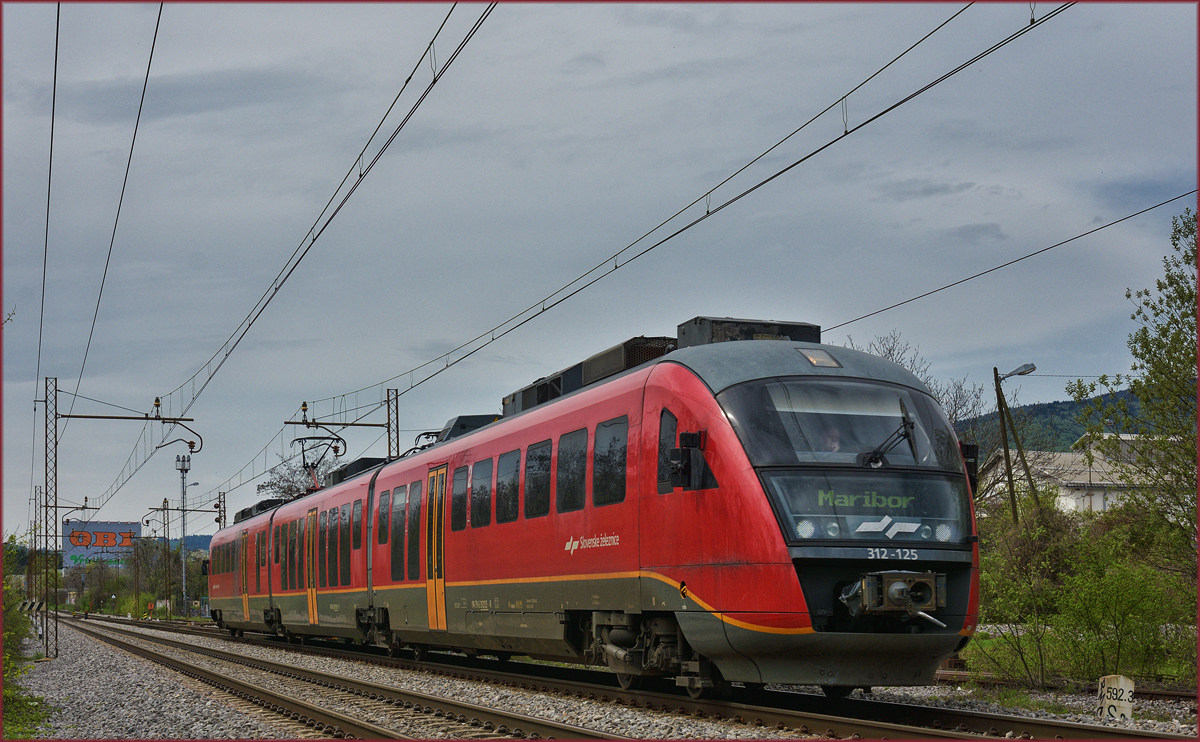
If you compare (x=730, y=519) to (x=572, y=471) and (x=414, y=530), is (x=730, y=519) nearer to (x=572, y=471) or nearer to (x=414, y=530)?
(x=572, y=471)

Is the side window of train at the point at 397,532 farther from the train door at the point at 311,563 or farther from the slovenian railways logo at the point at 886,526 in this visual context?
the slovenian railways logo at the point at 886,526

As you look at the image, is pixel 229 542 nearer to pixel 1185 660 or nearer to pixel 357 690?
pixel 357 690

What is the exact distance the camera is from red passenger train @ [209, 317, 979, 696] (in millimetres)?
9883

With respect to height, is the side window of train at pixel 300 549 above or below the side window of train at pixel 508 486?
below

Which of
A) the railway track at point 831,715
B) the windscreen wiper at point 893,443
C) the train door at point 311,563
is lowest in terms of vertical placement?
the railway track at point 831,715

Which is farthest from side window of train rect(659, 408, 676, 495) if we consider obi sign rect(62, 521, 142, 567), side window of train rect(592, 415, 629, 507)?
obi sign rect(62, 521, 142, 567)

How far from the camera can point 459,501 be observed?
16.6m

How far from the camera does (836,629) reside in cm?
983

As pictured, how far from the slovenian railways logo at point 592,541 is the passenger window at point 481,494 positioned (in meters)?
2.61

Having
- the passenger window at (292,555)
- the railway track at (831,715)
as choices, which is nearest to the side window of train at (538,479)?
the railway track at (831,715)

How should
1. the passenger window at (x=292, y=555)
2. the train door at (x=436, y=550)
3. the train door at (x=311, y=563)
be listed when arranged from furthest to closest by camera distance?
the passenger window at (x=292, y=555), the train door at (x=311, y=563), the train door at (x=436, y=550)

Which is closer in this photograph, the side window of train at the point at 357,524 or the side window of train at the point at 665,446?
the side window of train at the point at 665,446

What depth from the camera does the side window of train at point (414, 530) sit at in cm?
1834

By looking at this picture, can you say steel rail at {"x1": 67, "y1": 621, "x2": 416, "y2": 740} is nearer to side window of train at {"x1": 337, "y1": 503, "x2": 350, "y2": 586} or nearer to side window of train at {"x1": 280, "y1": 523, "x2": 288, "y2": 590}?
side window of train at {"x1": 337, "y1": 503, "x2": 350, "y2": 586}
